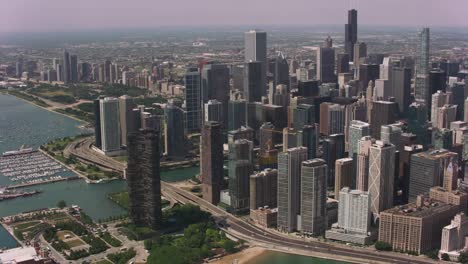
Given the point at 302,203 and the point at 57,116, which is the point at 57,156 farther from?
the point at 302,203

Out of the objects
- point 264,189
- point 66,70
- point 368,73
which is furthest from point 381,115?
point 66,70

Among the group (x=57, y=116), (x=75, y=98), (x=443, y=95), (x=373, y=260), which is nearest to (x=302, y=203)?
(x=373, y=260)

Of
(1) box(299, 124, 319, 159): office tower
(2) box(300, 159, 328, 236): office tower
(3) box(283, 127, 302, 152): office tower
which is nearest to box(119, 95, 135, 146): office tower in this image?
(3) box(283, 127, 302, 152): office tower

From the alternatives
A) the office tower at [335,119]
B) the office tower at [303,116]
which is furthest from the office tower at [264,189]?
the office tower at [335,119]

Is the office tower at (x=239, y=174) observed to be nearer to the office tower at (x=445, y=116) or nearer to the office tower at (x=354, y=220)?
the office tower at (x=354, y=220)

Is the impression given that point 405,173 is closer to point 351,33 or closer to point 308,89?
point 308,89

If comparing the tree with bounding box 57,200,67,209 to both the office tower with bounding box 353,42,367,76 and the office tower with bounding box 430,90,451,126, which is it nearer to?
the office tower with bounding box 430,90,451,126

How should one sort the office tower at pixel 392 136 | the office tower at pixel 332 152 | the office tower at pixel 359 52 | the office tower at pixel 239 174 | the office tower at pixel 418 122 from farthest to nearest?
the office tower at pixel 359 52 → the office tower at pixel 418 122 → the office tower at pixel 332 152 → the office tower at pixel 392 136 → the office tower at pixel 239 174
